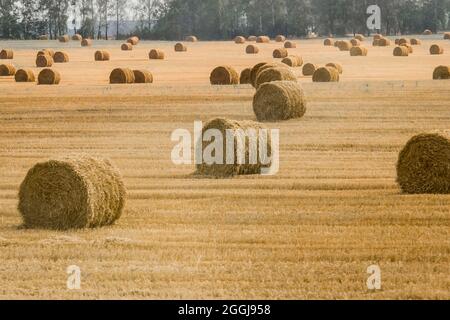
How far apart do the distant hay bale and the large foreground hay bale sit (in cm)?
474

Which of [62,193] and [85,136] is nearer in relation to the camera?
[62,193]

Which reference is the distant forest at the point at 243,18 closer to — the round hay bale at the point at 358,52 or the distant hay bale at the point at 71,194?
the round hay bale at the point at 358,52

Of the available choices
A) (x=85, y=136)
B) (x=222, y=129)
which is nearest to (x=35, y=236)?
(x=222, y=129)

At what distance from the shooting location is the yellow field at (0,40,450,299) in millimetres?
11492

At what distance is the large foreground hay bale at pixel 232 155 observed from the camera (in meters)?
19.3

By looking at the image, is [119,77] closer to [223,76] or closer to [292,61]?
[223,76]

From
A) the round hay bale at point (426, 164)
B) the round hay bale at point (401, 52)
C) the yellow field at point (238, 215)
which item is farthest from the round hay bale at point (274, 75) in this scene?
the round hay bale at point (401, 52)

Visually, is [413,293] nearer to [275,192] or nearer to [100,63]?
[275,192]

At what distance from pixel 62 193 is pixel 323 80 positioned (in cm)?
2915

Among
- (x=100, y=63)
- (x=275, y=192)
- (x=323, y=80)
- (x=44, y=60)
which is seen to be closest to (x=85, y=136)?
(x=275, y=192)

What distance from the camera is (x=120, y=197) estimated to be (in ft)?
48.3

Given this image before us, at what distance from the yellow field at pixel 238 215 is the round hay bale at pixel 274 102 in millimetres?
416

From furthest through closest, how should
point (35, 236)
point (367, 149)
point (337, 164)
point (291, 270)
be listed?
point (367, 149)
point (337, 164)
point (35, 236)
point (291, 270)

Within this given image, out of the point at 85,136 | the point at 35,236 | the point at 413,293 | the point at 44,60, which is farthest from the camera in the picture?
the point at 44,60
